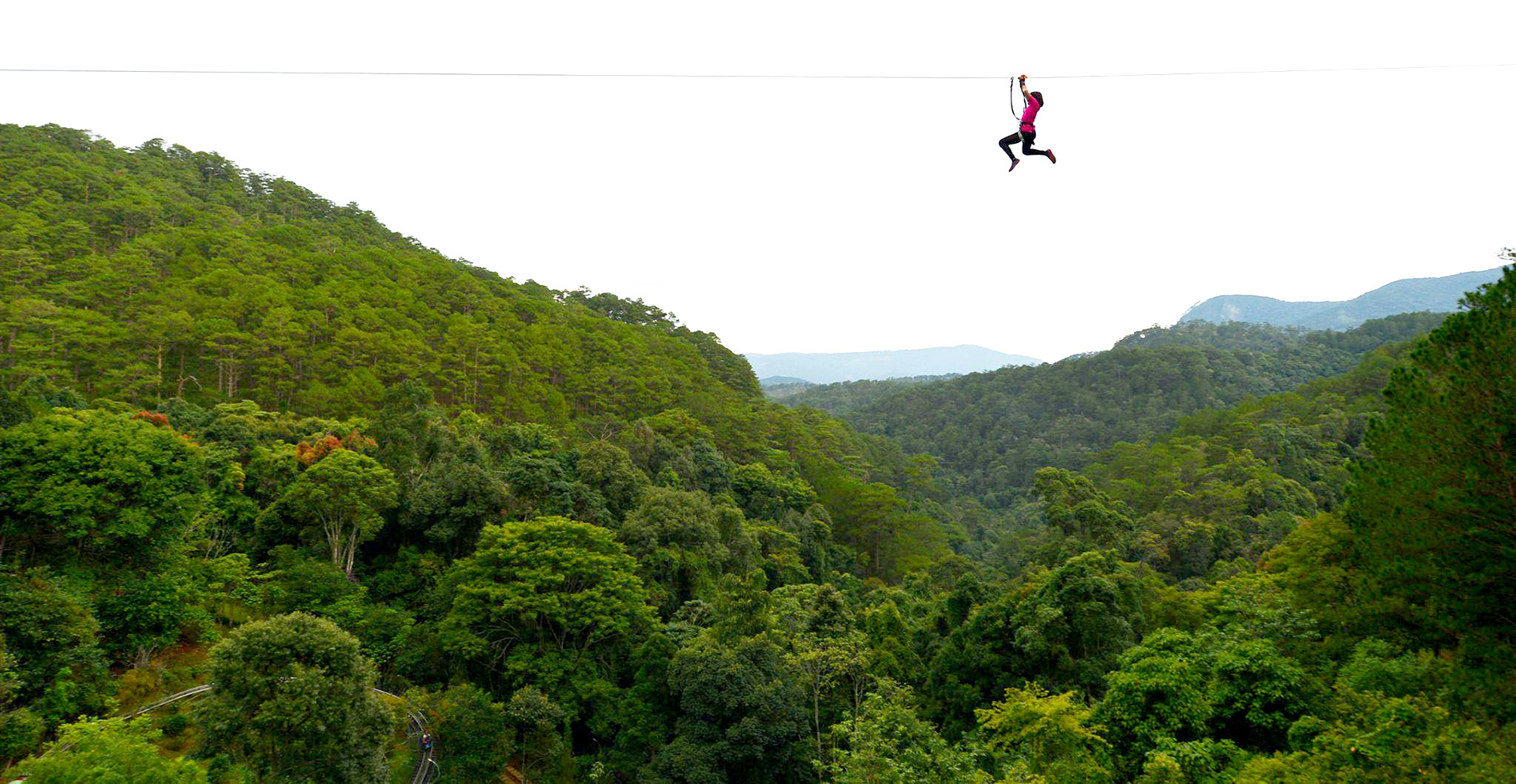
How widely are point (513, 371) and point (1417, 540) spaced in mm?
35254

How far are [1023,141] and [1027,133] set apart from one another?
0.67 ft

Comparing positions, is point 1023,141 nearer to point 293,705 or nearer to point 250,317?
point 293,705

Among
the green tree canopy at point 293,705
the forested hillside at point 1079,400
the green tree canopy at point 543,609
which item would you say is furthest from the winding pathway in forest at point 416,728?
the forested hillside at point 1079,400

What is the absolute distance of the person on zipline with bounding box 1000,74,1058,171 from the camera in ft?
22.6

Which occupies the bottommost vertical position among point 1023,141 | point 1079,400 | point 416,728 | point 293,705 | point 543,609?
point 416,728

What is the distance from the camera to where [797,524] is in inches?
1329

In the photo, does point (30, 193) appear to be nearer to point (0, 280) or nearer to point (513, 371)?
point (0, 280)

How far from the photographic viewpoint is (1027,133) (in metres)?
6.95

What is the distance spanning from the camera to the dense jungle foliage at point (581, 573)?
8273 mm

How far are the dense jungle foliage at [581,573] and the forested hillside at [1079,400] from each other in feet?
122

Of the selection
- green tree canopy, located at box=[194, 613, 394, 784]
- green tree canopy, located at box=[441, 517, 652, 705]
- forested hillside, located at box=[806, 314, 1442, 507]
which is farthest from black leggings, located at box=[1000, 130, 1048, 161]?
forested hillside, located at box=[806, 314, 1442, 507]

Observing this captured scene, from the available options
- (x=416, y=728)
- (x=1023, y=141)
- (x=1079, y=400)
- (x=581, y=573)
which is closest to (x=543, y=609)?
(x=581, y=573)

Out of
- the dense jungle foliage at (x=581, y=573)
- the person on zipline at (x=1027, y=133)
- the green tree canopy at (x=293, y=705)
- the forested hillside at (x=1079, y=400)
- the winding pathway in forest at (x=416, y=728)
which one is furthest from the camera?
the forested hillside at (x=1079, y=400)

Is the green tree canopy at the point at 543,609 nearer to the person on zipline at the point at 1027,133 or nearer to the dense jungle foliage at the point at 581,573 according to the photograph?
the dense jungle foliage at the point at 581,573
